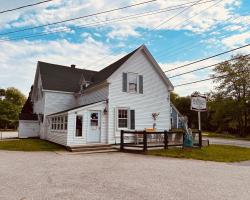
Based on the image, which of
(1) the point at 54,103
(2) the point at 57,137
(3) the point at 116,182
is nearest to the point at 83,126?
(2) the point at 57,137

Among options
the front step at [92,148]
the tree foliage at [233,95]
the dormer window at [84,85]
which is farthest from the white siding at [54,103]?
the tree foliage at [233,95]

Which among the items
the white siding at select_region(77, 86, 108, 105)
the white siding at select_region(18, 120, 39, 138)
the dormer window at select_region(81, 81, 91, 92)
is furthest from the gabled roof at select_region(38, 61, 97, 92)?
the white siding at select_region(18, 120, 39, 138)

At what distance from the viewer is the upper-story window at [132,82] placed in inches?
715

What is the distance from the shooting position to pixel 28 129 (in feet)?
79.5

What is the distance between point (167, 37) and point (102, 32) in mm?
4231

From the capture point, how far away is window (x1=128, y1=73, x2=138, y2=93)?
18469mm

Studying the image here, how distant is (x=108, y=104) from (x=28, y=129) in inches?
455

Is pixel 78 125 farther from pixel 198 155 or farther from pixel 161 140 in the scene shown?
pixel 198 155

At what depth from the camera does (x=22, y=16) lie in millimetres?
12070

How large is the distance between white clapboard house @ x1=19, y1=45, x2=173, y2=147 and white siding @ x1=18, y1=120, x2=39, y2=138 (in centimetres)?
10

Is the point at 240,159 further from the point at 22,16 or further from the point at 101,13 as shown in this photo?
the point at 22,16

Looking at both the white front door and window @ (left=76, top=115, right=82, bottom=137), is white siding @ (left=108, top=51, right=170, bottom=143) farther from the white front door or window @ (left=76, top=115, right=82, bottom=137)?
window @ (left=76, top=115, right=82, bottom=137)

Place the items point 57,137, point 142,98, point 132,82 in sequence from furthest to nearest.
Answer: point 142,98 < point 132,82 < point 57,137

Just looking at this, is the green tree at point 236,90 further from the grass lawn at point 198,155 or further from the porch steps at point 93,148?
the porch steps at point 93,148
